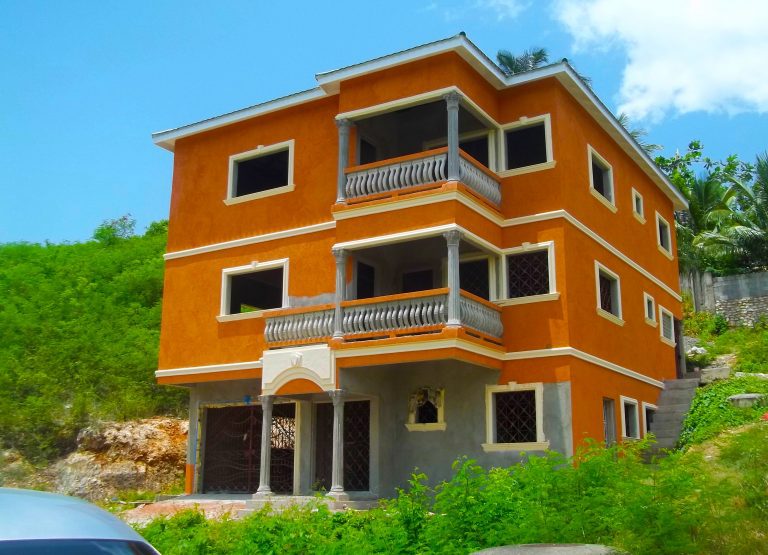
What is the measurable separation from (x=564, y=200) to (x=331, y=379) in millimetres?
6117

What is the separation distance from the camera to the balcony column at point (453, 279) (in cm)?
1593

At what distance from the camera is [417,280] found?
64.8 ft

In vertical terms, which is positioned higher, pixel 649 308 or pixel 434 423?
pixel 649 308

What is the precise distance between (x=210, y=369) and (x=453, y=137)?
7996mm

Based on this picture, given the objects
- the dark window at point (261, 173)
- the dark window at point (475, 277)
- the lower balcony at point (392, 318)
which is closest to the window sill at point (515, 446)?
the lower balcony at point (392, 318)

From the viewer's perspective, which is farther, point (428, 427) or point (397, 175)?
point (428, 427)

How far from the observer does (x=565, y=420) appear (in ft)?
54.1

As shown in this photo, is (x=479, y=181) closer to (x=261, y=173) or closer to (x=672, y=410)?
(x=261, y=173)

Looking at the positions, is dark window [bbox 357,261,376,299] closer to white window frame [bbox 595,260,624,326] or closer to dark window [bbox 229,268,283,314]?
dark window [bbox 229,268,283,314]

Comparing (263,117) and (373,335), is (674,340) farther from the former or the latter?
(263,117)

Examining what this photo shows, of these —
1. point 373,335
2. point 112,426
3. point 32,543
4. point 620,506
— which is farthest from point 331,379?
point 32,543

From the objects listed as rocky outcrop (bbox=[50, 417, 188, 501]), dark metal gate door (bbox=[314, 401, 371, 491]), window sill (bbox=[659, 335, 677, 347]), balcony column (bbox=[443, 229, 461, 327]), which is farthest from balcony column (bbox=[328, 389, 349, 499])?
window sill (bbox=[659, 335, 677, 347])

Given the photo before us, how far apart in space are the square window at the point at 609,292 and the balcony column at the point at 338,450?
6.73 metres

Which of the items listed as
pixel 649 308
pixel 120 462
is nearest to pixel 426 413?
pixel 649 308
